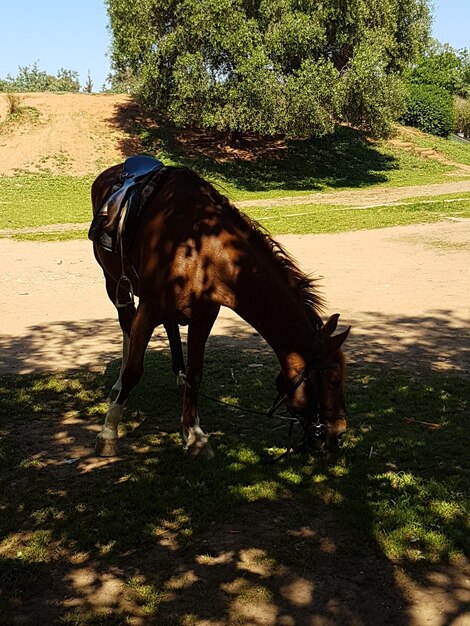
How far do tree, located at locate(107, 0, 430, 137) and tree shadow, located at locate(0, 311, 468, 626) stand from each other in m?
22.4

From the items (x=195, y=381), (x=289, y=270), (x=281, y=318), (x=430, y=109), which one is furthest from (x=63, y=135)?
(x=281, y=318)

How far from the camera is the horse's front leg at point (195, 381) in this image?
189 inches

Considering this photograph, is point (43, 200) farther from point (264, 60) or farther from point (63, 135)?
point (264, 60)

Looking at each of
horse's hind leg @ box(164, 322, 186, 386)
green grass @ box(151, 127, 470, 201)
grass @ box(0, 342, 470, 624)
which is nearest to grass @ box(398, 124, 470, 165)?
green grass @ box(151, 127, 470, 201)

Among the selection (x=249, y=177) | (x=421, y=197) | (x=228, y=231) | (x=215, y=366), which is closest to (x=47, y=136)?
(x=249, y=177)

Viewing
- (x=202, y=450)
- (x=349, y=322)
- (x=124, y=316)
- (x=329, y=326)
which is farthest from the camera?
(x=349, y=322)

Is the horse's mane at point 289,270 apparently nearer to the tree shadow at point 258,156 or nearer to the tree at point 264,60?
the tree at point 264,60

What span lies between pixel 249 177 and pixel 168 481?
28.2 m

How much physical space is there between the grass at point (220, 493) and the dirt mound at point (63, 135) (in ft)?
86.7

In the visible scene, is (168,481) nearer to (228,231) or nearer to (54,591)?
(54,591)

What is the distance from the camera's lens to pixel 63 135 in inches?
1298

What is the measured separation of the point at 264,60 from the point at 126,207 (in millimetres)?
23526

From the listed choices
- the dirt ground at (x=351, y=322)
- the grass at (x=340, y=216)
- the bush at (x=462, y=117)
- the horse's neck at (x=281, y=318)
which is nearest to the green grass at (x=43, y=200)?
the grass at (x=340, y=216)

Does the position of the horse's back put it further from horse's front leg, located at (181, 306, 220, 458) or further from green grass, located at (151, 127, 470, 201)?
green grass, located at (151, 127, 470, 201)
